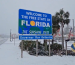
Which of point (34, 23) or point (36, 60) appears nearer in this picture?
point (36, 60)

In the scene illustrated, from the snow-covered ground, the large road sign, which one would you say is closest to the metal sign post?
the large road sign

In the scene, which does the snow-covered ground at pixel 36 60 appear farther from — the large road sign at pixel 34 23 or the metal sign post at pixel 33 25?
the large road sign at pixel 34 23

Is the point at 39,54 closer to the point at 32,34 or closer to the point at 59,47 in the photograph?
the point at 32,34

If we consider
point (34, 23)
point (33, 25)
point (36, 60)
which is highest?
point (34, 23)

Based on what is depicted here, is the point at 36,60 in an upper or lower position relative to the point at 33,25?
lower

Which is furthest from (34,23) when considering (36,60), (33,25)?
(36,60)

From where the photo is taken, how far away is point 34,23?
941 centimetres

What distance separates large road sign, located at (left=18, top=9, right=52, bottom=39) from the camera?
29.1ft

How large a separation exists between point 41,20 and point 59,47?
5906 mm

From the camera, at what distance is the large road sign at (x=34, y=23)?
8.88 m

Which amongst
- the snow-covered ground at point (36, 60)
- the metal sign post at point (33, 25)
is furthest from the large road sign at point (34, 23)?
the snow-covered ground at point (36, 60)

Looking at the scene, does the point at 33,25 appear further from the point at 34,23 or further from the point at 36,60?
the point at 36,60

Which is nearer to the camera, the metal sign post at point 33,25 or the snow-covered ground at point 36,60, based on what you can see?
the snow-covered ground at point 36,60

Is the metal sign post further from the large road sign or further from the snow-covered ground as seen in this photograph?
the snow-covered ground
